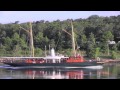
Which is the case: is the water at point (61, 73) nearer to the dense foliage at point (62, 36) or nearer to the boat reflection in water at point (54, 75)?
the boat reflection in water at point (54, 75)

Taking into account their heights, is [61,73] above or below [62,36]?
below

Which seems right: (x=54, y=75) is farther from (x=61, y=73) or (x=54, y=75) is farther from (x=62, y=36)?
(x=62, y=36)

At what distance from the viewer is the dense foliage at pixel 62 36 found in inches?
258

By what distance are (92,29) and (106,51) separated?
1.58ft

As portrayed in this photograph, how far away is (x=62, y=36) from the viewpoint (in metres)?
6.85

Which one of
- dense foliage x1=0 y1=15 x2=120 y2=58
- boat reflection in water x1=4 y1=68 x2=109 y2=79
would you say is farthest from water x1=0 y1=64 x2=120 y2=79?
dense foliage x1=0 y1=15 x2=120 y2=58

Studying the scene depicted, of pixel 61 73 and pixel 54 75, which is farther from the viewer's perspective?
pixel 61 73

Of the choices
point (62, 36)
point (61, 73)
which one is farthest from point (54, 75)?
Answer: point (62, 36)

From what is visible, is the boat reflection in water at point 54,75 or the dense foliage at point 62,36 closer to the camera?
the boat reflection in water at point 54,75

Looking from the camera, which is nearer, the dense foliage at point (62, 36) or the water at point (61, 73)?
the water at point (61, 73)

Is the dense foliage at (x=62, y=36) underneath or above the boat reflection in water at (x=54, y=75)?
above

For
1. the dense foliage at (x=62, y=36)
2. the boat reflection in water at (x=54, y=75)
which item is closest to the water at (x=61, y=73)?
the boat reflection in water at (x=54, y=75)
